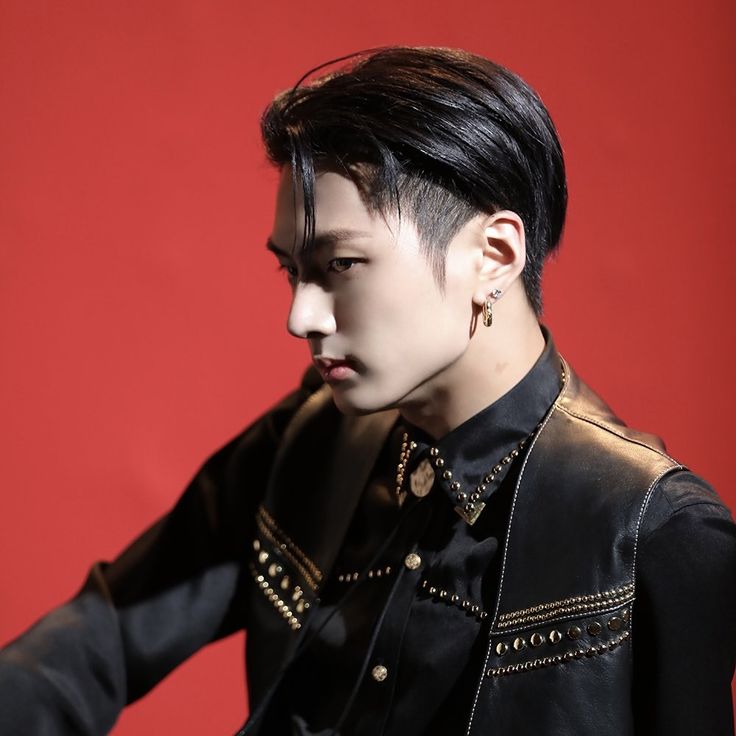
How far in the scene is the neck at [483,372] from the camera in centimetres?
115

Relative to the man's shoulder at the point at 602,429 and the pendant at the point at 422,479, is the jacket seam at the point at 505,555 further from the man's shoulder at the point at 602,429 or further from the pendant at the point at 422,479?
the pendant at the point at 422,479

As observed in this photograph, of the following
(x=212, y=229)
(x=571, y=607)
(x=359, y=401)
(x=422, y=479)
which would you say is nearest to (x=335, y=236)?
(x=359, y=401)

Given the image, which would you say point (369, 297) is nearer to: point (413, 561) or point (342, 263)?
point (342, 263)

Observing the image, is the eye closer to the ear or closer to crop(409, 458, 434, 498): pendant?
the ear

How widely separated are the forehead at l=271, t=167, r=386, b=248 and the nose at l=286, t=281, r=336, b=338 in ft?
0.15

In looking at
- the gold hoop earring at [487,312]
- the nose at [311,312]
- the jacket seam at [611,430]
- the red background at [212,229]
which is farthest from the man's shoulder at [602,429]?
the red background at [212,229]

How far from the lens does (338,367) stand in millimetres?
1121

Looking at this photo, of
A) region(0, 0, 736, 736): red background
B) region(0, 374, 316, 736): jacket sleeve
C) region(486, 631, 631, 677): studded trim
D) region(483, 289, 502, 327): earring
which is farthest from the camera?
region(0, 0, 736, 736): red background

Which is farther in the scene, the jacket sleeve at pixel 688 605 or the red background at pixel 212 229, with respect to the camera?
the red background at pixel 212 229

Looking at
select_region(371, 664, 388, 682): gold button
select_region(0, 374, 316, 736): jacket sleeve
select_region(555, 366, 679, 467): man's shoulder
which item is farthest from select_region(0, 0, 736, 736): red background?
select_region(371, 664, 388, 682): gold button

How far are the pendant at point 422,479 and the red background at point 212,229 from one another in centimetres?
61

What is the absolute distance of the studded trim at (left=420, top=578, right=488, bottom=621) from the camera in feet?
3.69

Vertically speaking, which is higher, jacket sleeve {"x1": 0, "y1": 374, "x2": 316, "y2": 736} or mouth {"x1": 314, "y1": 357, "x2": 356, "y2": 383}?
mouth {"x1": 314, "y1": 357, "x2": 356, "y2": 383}

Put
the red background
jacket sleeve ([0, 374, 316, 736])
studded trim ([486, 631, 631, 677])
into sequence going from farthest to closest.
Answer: the red background → jacket sleeve ([0, 374, 316, 736]) → studded trim ([486, 631, 631, 677])
